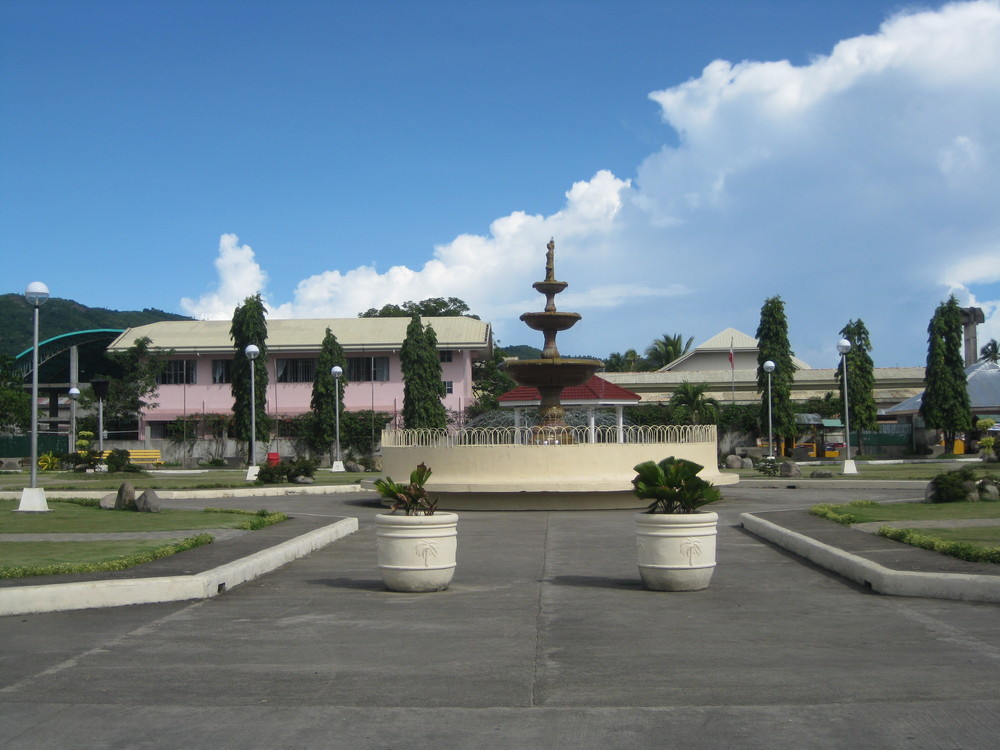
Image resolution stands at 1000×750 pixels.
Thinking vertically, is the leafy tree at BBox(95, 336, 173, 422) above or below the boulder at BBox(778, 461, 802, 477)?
above

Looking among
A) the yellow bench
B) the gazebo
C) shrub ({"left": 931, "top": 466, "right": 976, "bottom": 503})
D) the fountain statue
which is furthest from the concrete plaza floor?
the yellow bench

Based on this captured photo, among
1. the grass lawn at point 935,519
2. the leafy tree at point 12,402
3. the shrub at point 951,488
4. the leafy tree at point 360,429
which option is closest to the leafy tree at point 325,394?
the leafy tree at point 360,429

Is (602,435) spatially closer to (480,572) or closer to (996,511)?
(996,511)

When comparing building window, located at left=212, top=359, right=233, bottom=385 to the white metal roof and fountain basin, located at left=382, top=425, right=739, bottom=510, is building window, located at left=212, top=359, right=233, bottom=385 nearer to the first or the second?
the white metal roof

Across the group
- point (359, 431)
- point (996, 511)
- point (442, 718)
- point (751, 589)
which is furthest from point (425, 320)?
point (442, 718)

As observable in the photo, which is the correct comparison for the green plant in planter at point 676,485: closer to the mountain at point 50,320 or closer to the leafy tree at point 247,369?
the leafy tree at point 247,369

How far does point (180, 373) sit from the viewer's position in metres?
63.4

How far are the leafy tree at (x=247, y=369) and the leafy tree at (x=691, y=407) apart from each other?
2241 cm

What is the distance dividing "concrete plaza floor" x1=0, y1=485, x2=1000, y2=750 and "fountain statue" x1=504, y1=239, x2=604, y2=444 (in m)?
13.6

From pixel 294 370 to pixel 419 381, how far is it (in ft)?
36.0

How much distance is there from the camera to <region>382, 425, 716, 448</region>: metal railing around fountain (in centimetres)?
2462

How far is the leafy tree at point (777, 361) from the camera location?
5706cm

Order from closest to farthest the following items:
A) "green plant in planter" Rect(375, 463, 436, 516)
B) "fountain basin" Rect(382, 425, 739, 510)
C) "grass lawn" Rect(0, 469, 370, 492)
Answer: "green plant in planter" Rect(375, 463, 436, 516), "fountain basin" Rect(382, 425, 739, 510), "grass lawn" Rect(0, 469, 370, 492)

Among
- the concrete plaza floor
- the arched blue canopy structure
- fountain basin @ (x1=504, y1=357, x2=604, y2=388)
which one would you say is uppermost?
the arched blue canopy structure
